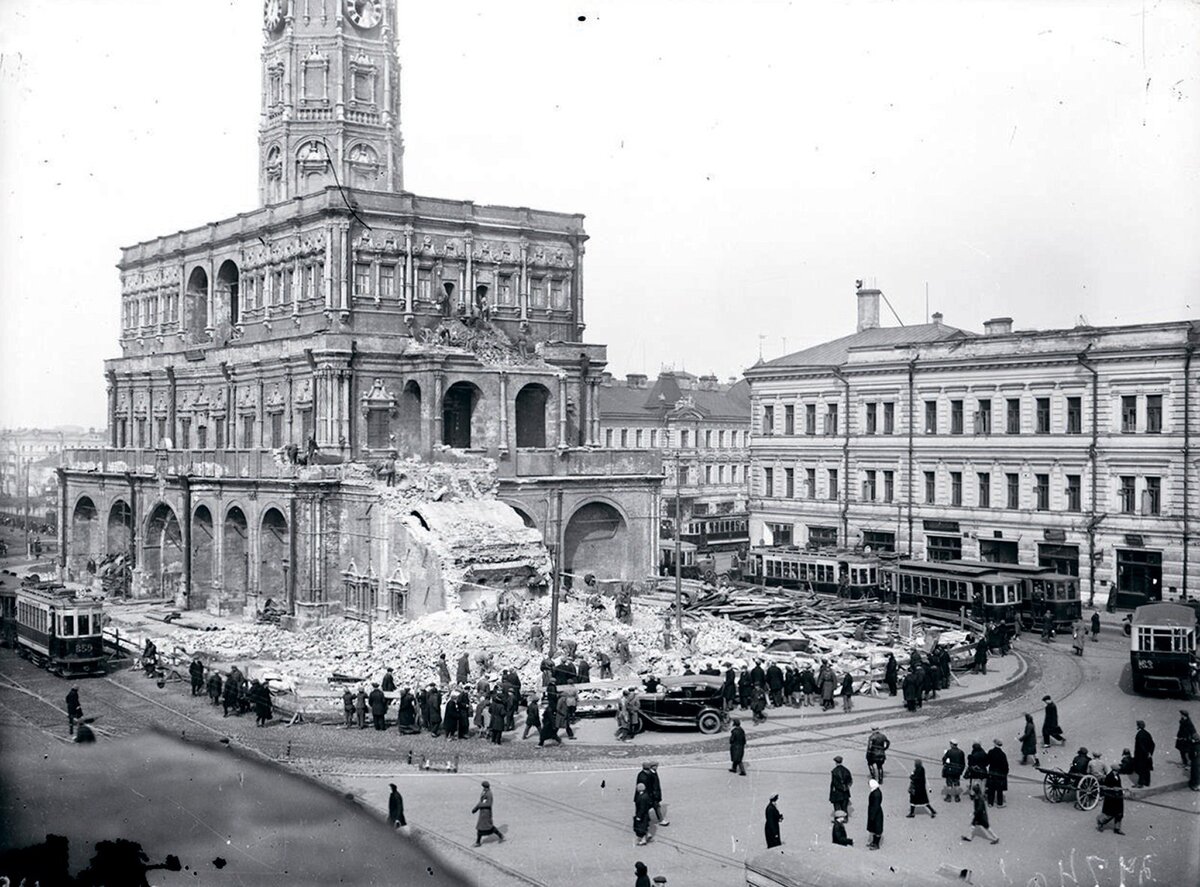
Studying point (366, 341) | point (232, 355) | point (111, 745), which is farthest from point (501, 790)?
point (232, 355)

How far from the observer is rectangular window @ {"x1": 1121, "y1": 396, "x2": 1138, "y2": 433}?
1793 inches

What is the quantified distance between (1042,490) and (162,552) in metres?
38.7

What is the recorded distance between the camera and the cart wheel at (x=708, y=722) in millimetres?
26797

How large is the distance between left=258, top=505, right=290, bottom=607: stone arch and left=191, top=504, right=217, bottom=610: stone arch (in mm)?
3781

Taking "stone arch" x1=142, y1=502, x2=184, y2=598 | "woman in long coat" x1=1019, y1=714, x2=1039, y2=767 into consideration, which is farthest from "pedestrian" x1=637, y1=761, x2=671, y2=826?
"stone arch" x1=142, y1=502, x2=184, y2=598

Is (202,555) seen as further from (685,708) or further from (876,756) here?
(876,756)

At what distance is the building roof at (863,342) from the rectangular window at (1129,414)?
880cm

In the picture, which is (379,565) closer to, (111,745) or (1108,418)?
(111,745)

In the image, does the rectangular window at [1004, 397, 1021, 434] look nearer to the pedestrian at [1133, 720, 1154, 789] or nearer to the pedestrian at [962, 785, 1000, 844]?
the pedestrian at [1133, 720, 1154, 789]

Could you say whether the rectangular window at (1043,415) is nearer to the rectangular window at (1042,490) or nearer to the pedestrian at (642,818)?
the rectangular window at (1042,490)

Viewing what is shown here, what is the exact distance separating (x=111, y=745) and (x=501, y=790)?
10098 millimetres

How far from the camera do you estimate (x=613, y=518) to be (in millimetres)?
53719

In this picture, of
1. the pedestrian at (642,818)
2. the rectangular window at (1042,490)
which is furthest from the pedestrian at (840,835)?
the rectangular window at (1042,490)

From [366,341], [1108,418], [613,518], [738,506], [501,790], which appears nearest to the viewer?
[501,790]
